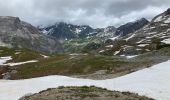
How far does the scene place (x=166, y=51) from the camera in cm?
9238

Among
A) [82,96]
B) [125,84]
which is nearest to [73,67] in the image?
[125,84]

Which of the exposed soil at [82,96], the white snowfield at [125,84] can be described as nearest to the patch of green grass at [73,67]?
the white snowfield at [125,84]

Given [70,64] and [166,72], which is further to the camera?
[70,64]

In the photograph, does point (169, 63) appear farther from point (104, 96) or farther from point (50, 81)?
point (104, 96)

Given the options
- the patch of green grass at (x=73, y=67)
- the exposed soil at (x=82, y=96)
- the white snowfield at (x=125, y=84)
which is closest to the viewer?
the exposed soil at (x=82, y=96)

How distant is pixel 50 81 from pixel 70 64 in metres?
42.9

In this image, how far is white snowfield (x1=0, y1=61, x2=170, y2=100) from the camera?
40781 millimetres

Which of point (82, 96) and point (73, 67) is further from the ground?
point (82, 96)

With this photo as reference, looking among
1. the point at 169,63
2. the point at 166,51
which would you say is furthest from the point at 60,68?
the point at 169,63

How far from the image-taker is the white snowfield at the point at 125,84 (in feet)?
134

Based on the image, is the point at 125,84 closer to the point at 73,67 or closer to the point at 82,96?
the point at 82,96

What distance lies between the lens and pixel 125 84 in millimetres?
46531

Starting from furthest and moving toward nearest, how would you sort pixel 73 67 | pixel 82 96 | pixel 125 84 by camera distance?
pixel 73 67 < pixel 125 84 < pixel 82 96

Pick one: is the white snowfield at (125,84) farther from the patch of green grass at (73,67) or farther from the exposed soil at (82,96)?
the patch of green grass at (73,67)
